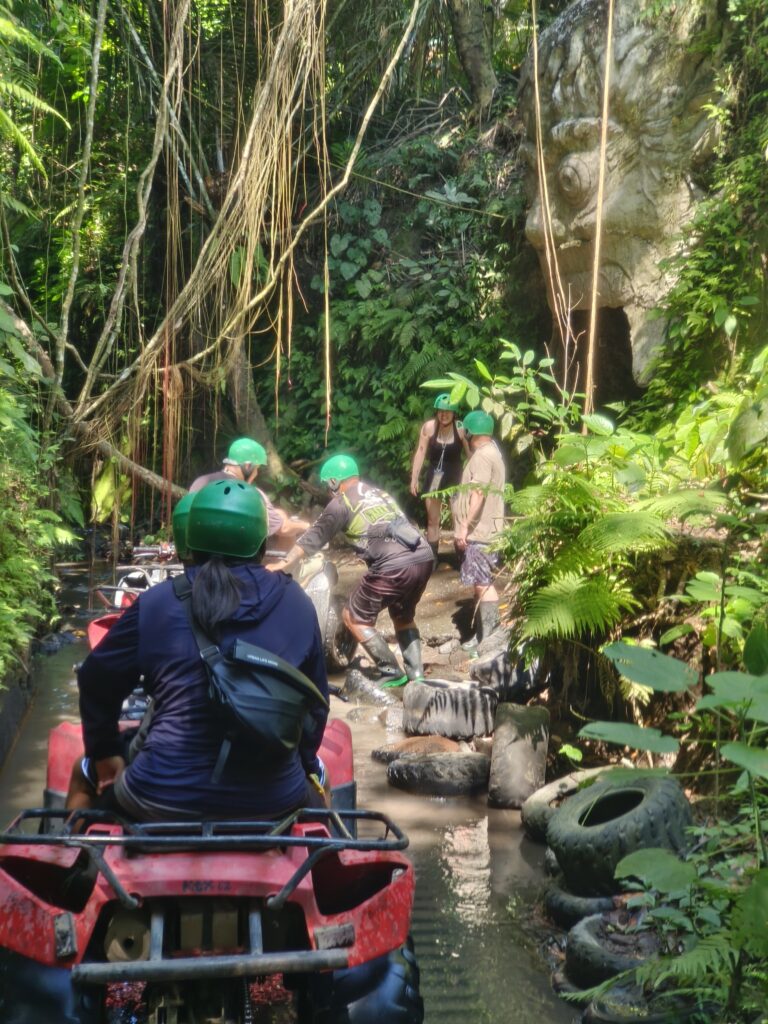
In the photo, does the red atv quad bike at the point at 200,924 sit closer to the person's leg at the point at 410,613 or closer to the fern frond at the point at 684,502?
the fern frond at the point at 684,502

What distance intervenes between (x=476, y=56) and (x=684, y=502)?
12300 millimetres

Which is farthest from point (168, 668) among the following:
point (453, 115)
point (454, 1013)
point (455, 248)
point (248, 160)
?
point (453, 115)

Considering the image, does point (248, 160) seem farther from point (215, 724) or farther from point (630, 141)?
point (215, 724)

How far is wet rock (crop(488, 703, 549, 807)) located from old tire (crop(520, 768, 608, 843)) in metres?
0.31

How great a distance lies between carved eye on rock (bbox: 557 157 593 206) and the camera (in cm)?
1240

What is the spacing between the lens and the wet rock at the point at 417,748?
26.4 ft

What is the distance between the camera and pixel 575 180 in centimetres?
1247

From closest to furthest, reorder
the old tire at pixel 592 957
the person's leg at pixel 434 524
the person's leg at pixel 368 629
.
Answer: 1. the old tire at pixel 592 957
2. the person's leg at pixel 368 629
3. the person's leg at pixel 434 524

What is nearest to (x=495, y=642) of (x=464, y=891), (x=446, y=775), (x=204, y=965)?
(x=446, y=775)

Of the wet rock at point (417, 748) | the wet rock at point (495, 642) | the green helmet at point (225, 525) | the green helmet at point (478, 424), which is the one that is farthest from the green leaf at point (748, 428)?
the green helmet at point (478, 424)

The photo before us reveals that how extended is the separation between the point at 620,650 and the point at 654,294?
9859mm

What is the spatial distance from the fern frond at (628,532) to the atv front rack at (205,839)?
3204mm

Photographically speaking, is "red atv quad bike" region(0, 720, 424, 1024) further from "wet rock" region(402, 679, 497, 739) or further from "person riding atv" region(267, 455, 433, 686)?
"person riding atv" region(267, 455, 433, 686)

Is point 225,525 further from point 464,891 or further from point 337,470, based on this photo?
point 337,470
